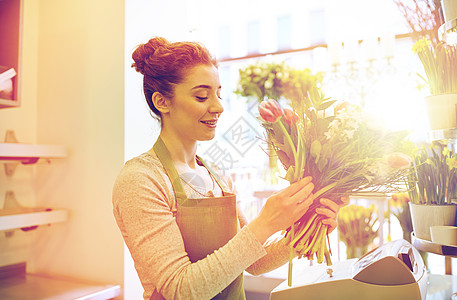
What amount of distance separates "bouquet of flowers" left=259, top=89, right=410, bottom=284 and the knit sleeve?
202 millimetres

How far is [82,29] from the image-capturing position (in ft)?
6.29

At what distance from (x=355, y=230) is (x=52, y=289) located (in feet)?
4.78

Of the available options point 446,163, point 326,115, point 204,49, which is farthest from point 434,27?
point 204,49

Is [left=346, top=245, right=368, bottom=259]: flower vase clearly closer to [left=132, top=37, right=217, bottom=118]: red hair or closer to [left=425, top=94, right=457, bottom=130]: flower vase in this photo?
[left=425, top=94, right=457, bottom=130]: flower vase

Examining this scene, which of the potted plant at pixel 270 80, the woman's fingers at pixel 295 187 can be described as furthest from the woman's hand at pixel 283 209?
the potted plant at pixel 270 80

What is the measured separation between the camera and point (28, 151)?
68.0 inches

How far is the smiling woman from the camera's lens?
88cm

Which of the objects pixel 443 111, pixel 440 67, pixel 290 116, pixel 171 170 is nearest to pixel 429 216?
pixel 443 111

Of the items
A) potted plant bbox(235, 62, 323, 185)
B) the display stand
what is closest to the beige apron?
the display stand

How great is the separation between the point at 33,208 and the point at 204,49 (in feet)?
4.47

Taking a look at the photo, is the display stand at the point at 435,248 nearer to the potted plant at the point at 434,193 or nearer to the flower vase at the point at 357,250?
the potted plant at the point at 434,193

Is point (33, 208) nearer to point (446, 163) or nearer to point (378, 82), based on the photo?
point (446, 163)

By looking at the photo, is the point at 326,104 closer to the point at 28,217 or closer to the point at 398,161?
the point at 398,161

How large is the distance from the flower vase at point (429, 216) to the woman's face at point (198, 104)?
24.0 inches
